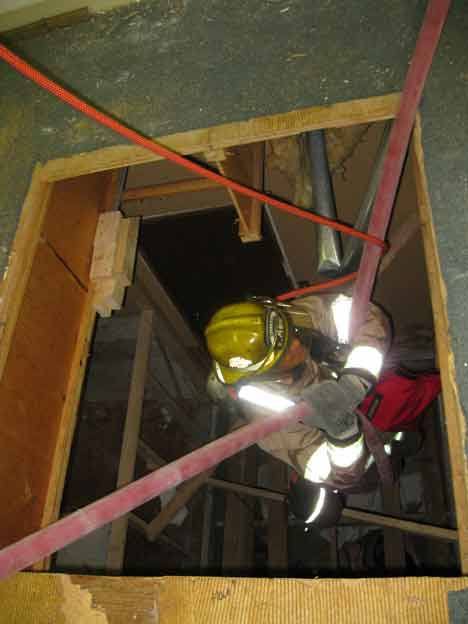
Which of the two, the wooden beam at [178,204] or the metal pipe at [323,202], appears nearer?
the metal pipe at [323,202]

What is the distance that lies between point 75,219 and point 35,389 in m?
0.84

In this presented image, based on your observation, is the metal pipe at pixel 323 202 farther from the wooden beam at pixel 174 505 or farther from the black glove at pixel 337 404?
the wooden beam at pixel 174 505

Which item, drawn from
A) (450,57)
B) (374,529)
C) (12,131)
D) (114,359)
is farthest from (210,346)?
(374,529)

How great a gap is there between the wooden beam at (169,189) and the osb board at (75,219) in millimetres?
489

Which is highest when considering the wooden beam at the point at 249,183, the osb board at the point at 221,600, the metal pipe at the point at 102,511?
the wooden beam at the point at 249,183

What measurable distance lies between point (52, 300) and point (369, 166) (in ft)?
6.99

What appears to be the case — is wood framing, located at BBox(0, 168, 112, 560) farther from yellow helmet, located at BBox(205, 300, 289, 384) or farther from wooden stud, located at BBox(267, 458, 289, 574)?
wooden stud, located at BBox(267, 458, 289, 574)

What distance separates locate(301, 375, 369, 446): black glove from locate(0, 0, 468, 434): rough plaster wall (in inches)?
33.7

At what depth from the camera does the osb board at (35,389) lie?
6.25ft

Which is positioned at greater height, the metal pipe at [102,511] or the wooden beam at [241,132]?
the wooden beam at [241,132]

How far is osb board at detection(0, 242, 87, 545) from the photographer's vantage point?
1.90 m

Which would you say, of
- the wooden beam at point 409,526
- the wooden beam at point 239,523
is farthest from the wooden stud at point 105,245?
the wooden beam at point 239,523

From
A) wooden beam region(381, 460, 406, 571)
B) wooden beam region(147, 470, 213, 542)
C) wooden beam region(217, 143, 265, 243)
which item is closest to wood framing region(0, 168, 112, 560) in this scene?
wooden beam region(217, 143, 265, 243)

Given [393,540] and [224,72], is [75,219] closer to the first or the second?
[224,72]
